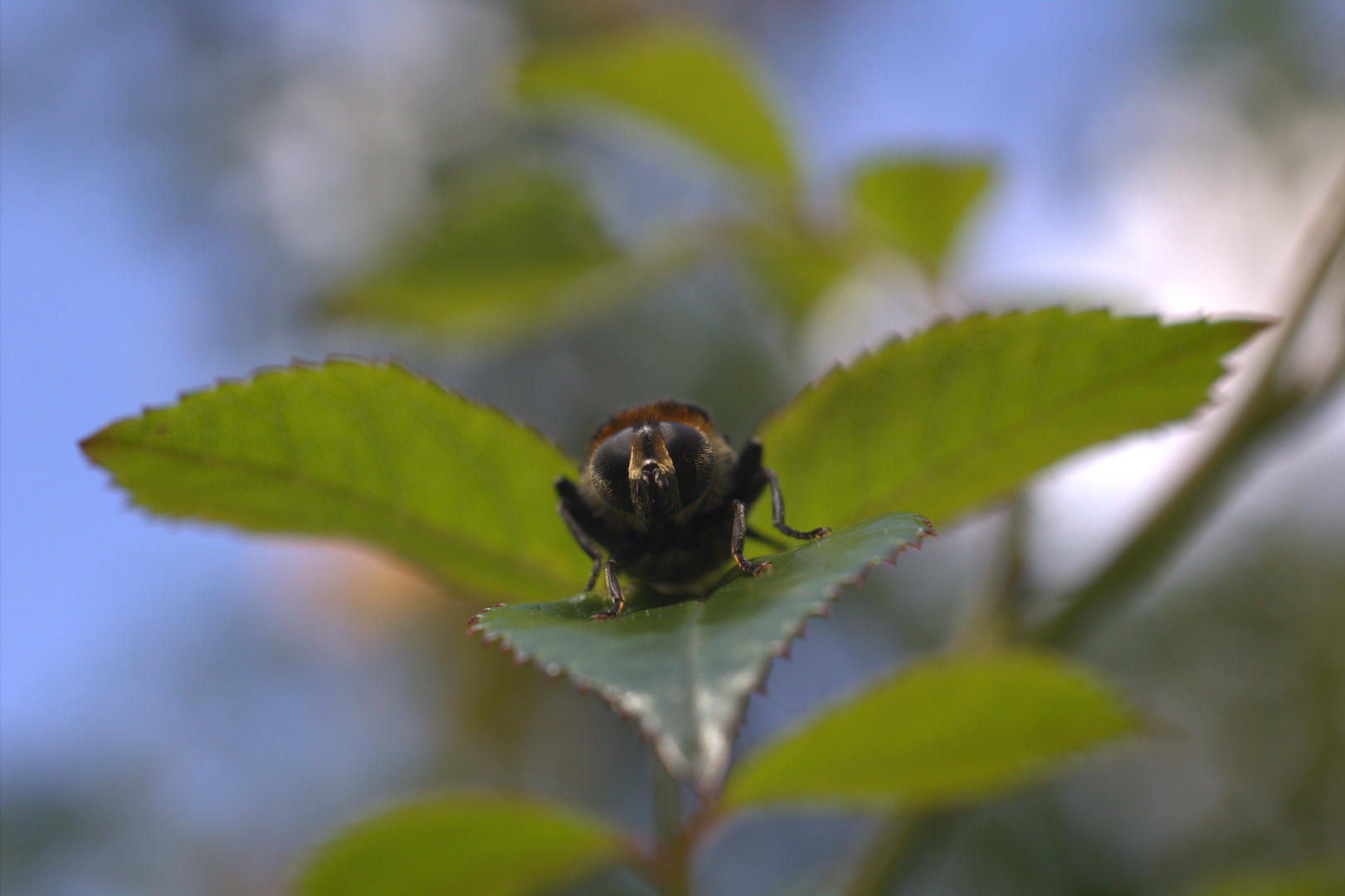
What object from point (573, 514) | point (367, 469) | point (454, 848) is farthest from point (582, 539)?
point (454, 848)

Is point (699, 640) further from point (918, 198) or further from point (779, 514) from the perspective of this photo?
point (918, 198)

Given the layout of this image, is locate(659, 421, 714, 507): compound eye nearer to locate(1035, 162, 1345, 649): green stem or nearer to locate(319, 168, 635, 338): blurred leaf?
locate(1035, 162, 1345, 649): green stem

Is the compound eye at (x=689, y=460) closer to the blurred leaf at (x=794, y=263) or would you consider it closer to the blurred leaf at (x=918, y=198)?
the blurred leaf at (x=918, y=198)

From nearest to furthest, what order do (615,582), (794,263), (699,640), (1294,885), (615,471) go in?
(699,640) → (615,582) → (615,471) → (1294,885) → (794,263)

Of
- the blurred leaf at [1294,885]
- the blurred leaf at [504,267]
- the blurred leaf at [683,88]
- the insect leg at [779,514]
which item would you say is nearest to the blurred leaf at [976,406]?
the insect leg at [779,514]

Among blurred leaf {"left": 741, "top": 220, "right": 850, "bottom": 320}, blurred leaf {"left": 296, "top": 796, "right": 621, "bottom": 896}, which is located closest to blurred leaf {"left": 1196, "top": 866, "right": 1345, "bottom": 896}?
blurred leaf {"left": 296, "top": 796, "right": 621, "bottom": 896}

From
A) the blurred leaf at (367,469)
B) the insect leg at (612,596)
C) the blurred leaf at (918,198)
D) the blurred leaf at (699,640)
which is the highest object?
the blurred leaf at (918,198)

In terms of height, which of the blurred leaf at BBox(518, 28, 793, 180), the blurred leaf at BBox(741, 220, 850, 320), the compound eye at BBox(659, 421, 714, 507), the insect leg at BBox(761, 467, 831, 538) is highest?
the blurred leaf at BBox(518, 28, 793, 180)
